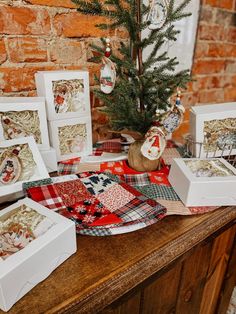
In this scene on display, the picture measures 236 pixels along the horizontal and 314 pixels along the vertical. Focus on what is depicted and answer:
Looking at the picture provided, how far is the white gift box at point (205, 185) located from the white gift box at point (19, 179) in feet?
1.24

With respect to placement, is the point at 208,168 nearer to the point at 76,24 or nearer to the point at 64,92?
the point at 64,92

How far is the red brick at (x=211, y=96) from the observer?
5.36 ft

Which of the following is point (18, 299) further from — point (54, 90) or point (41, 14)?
point (41, 14)

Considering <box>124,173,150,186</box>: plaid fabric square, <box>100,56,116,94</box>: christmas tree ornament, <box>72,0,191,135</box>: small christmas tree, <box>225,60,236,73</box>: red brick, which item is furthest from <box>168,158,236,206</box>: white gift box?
<box>225,60,236,73</box>: red brick

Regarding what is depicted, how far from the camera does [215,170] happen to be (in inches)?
29.3

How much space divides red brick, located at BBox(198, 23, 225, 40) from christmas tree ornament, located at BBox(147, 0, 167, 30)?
32.1 inches

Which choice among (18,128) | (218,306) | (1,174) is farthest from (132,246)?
(218,306)

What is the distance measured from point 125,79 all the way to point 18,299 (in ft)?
2.09

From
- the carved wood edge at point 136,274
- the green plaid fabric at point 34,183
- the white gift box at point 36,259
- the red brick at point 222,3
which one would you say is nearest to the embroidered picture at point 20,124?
the green plaid fabric at point 34,183

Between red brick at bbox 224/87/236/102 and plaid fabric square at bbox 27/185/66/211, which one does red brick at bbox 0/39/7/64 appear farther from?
red brick at bbox 224/87/236/102

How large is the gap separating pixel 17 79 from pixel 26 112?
20cm

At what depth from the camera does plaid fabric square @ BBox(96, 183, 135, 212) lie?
26.4 inches

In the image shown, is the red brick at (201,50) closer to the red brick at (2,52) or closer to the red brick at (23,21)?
the red brick at (23,21)

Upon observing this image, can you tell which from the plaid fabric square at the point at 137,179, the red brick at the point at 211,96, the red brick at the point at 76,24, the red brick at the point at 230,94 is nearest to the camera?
the plaid fabric square at the point at 137,179
